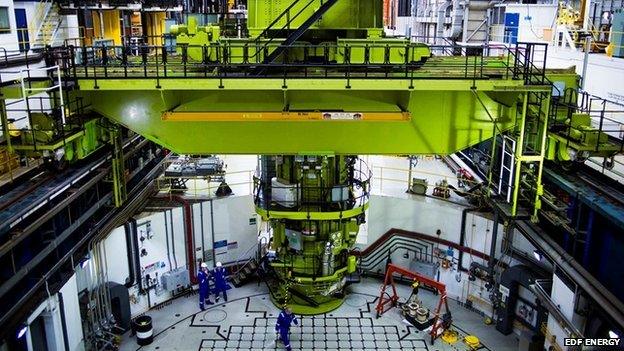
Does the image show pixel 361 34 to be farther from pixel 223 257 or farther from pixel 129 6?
pixel 129 6

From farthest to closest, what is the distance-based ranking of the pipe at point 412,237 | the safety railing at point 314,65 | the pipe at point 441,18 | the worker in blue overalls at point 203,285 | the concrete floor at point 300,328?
1. the pipe at point 441,18
2. the pipe at point 412,237
3. the worker in blue overalls at point 203,285
4. the concrete floor at point 300,328
5. the safety railing at point 314,65

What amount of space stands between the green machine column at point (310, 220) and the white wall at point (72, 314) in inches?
185

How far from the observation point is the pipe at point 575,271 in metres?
8.65

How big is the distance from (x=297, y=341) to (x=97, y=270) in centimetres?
513

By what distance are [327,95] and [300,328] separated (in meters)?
6.31

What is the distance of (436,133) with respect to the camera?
1155cm

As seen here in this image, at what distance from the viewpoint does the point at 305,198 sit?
13773mm

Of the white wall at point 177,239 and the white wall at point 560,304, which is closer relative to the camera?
the white wall at point 560,304

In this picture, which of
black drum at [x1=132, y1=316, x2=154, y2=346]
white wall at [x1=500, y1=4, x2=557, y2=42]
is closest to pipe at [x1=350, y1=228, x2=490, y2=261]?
black drum at [x1=132, y1=316, x2=154, y2=346]

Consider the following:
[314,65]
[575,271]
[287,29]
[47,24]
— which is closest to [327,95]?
[314,65]

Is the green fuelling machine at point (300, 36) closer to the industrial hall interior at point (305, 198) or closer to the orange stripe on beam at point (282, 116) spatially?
the industrial hall interior at point (305, 198)

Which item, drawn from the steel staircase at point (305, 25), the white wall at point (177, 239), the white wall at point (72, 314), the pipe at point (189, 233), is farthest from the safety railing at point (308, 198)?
the white wall at point (72, 314)

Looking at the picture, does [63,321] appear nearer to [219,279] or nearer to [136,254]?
[136,254]

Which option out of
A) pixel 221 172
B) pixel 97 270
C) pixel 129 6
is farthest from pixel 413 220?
pixel 129 6
